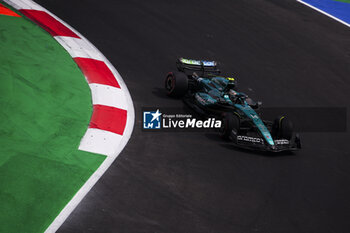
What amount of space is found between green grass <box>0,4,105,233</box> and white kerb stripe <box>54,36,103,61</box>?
211mm

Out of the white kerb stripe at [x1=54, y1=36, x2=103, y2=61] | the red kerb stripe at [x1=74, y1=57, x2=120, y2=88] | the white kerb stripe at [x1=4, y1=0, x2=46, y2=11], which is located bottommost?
the red kerb stripe at [x1=74, y1=57, x2=120, y2=88]

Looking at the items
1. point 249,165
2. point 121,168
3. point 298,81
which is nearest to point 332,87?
point 298,81

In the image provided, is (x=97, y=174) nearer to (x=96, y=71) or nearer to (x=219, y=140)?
(x=219, y=140)

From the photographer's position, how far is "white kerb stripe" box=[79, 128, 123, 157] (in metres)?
6.47

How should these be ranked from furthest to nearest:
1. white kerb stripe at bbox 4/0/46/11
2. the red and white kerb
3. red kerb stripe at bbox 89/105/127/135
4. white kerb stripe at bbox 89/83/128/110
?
1. white kerb stripe at bbox 4/0/46/11
2. white kerb stripe at bbox 89/83/128/110
3. red kerb stripe at bbox 89/105/127/135
4. the red and white kerb

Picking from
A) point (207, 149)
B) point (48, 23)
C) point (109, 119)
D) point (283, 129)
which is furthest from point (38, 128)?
point (48, 23)

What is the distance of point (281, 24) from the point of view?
583 inches

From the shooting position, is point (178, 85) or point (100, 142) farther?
point (178, 85)

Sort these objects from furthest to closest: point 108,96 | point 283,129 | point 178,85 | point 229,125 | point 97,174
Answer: point 178,85
point 108,96
point 283,129
point 229,125
point 97,174

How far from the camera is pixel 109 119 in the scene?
7.36 m

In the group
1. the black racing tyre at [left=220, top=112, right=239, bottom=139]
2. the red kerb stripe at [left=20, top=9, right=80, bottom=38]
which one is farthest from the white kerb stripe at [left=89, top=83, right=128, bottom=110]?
the red kerb stripe at [left=20, top=9, right=80, bottom=38]

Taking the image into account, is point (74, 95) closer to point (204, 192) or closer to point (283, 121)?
point (204, 192)

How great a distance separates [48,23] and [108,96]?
11.0ft

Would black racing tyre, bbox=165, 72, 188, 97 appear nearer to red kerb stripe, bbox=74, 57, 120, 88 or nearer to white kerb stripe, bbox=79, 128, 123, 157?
red kerb stripe, bbox=74, 57, 120, 88
